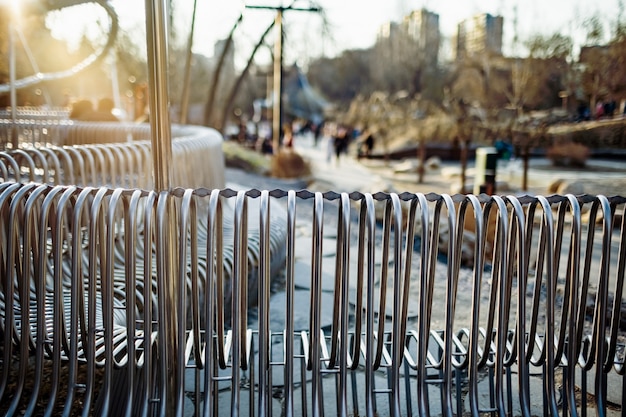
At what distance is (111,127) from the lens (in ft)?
28.8

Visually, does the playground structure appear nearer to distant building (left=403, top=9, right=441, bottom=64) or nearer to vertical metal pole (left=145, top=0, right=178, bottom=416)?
vertical metal pole (left=145, top=0, right=178, bottom=416)

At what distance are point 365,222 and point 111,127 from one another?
23.0ft

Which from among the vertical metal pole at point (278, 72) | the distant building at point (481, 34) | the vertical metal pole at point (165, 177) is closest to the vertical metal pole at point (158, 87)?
the vertical metal pole at point (165, 177)

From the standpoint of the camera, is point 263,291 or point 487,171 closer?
point 263,291

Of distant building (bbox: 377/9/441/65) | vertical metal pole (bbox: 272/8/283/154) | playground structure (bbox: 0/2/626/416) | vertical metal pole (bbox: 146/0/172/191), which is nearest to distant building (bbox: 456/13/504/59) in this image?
vertical metal pole (bbox: 272/8/283/154)

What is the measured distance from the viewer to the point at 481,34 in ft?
55.0

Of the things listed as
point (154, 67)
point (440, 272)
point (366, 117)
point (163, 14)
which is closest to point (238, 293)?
point (154, 67)

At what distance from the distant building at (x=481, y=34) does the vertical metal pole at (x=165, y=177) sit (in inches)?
542

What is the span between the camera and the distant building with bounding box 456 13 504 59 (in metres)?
15.5

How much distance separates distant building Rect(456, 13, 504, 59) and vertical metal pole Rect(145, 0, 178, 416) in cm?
1377

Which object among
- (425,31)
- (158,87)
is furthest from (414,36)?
(158,87)

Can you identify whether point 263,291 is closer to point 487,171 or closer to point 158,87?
point 158,87

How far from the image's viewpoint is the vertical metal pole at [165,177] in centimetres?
250

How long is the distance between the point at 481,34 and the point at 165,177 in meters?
15.6
